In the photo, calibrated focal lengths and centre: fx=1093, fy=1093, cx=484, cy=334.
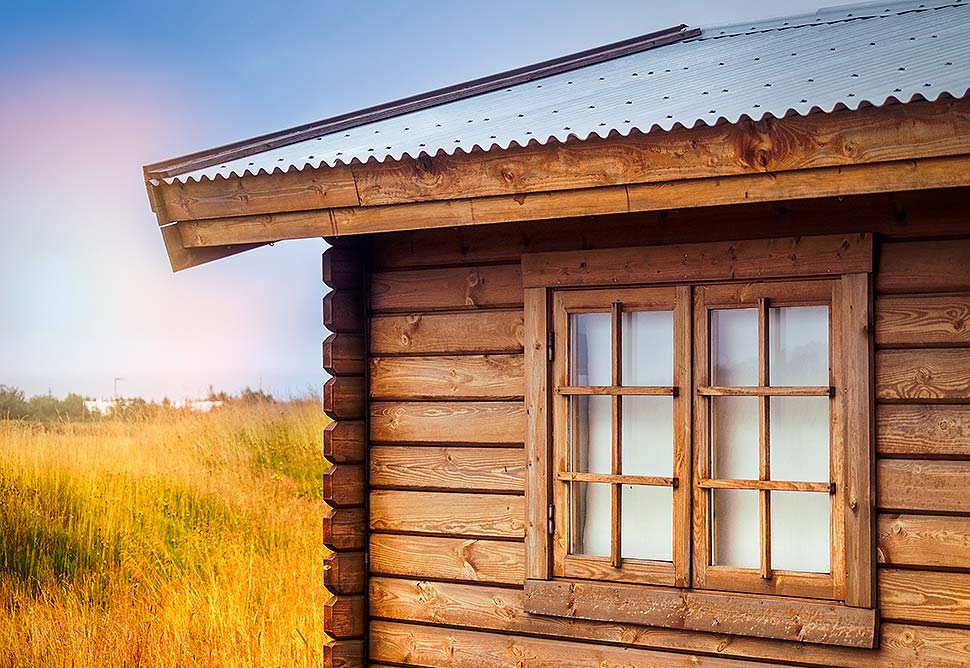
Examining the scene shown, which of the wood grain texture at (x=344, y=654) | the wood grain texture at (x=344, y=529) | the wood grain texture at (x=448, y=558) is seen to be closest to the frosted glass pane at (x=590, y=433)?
the wood grain texture at (x=448, y=558)

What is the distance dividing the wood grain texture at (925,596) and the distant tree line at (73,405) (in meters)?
10.2

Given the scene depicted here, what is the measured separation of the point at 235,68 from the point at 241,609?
698 inches

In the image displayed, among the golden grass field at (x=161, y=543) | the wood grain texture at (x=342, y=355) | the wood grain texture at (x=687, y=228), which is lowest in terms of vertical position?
the golden grass field at (x=161, y=543)

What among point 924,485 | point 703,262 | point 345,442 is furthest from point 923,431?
point 345,442

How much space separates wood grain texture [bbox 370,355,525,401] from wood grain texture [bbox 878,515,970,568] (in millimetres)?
1648

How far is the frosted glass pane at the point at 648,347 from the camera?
4625 mm

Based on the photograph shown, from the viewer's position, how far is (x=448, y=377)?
5113 millimetres

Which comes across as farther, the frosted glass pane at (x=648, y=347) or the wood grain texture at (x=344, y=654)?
the wood grain texture at (x=344, y=654)

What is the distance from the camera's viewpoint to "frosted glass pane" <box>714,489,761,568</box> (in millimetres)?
4461

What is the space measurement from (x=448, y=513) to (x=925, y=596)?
2.08m

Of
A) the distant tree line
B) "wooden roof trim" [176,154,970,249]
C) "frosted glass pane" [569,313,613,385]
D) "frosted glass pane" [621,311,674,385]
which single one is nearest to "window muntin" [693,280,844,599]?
"frosted glass pane" [621,311,674,385]

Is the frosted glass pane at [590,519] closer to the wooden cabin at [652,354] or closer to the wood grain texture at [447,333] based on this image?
the wooden cabin at [652,354]

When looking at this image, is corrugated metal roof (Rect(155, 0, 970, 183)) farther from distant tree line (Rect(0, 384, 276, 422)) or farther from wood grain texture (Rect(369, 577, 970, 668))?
distant tree line (Rect(0, 384, 276, 422))

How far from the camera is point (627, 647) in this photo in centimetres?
466
